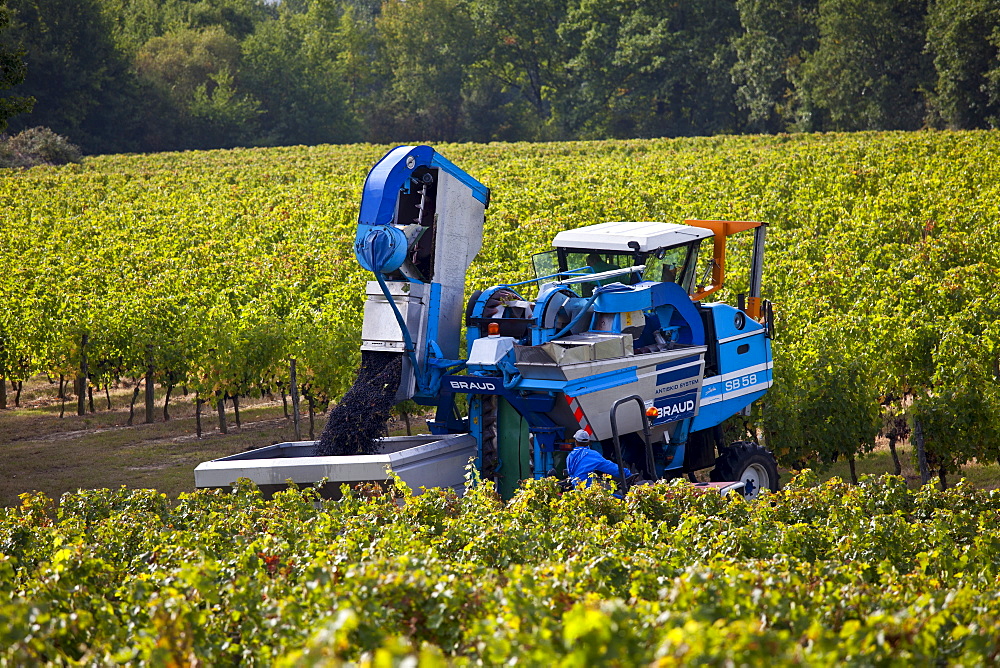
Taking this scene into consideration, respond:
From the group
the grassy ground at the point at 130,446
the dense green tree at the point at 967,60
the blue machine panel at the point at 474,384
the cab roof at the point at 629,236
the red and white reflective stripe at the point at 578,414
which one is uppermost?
the dense green tree at the point at 967,60

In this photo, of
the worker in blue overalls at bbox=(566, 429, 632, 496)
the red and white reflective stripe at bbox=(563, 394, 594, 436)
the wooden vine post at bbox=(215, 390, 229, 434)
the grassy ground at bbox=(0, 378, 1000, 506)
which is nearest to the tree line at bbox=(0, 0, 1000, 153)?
the grassy ground at bbox=(0, 378, 1000, 506)

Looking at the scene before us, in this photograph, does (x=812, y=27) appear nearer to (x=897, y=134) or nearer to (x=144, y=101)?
(x=897, y=134)

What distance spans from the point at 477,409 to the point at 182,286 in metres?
12.4

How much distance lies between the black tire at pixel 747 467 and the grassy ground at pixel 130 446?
2226 mm

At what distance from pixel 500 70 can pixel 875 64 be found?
32.5 metres

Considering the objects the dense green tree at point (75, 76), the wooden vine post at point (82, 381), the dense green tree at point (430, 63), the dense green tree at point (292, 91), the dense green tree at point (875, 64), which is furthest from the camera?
the dense green tree at point (430, 63)

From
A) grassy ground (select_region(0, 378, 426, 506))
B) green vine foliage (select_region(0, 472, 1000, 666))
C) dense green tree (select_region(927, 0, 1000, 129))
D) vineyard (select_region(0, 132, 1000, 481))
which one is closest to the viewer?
green vine foliage (select_region(0, 472, 1000, 666))

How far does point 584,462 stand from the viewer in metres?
8.17

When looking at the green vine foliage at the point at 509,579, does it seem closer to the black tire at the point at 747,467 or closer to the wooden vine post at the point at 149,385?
the black tire at the point at 747,467

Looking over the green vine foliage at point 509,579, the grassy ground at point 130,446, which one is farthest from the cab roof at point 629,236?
the grassy ground at point 130,446

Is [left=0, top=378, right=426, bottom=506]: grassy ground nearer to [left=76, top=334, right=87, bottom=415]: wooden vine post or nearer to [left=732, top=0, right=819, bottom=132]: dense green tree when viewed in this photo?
[left=76, top=334, right=87, bottom=415]: wooden vine post

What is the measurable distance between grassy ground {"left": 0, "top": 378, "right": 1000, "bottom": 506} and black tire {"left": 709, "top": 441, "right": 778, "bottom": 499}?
87.6 inches

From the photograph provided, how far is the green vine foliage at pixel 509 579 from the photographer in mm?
3895

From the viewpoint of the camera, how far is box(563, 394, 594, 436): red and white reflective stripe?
831 centimetres
